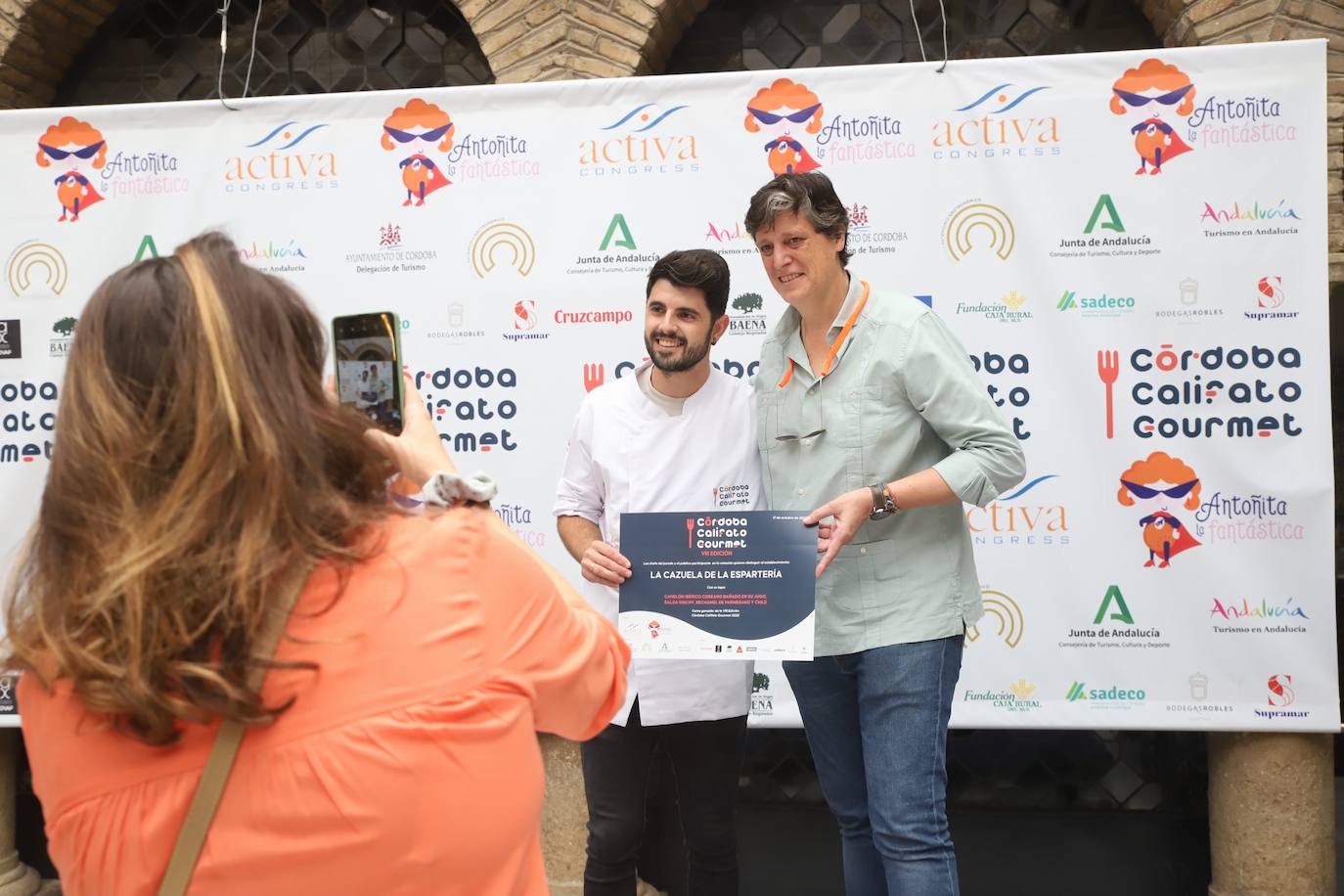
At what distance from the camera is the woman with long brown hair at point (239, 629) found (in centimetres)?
105

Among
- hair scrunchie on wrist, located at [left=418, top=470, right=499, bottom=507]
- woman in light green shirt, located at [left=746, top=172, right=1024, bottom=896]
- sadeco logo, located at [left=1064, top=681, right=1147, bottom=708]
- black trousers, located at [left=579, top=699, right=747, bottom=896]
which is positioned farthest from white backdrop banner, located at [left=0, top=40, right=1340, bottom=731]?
hair scrunchie on wrist, located at [left=418, top=470, right=499, bottom=507]

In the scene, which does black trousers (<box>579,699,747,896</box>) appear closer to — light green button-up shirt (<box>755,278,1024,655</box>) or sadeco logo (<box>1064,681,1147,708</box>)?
light green button-up shirt (<box>755,278,1024,655</box>)

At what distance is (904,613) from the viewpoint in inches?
104

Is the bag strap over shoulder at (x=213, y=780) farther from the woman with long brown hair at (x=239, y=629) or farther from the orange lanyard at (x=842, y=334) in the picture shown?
the orange lanyard at (x=842, y=334)

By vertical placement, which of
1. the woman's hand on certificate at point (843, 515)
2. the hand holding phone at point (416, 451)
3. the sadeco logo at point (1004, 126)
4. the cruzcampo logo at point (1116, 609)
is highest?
the sadeco logo at point (1004, 126)

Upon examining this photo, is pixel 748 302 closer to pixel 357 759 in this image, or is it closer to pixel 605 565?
pixel 605 565

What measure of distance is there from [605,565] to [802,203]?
Result: 1.01 m

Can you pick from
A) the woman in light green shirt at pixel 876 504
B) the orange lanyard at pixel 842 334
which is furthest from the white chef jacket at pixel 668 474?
the orange lanyard at pixel 842 334

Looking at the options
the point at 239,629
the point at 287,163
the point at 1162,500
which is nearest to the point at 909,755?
the point at 239,629

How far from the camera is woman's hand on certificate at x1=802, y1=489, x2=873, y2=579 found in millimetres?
2545

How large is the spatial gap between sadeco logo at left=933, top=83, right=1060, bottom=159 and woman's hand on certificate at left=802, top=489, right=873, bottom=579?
2113mm

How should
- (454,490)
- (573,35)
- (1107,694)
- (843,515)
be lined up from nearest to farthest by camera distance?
(454,490) → (843,515) → (1107,694) → (573,35)

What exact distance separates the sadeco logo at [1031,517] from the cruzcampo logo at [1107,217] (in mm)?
908

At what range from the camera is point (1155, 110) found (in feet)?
13.4
